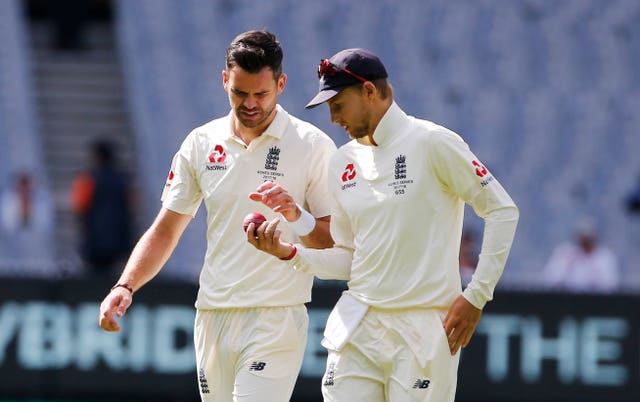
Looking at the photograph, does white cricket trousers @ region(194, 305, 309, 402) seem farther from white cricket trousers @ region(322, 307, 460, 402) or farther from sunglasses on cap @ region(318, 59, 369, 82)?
sunglasses on cap @ region(318, 59, 369, 82)

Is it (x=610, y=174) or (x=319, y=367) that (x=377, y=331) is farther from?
(x=610, y=174)

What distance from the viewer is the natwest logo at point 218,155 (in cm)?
641

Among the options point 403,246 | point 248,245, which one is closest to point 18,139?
point 248,245

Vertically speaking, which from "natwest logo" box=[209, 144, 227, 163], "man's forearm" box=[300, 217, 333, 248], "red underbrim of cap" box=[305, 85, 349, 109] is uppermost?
"red underbrim of cap" box=[305, 85, 349, 109]

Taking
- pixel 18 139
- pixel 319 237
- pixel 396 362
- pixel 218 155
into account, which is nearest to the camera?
pixel 396 362

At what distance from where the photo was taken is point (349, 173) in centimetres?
606

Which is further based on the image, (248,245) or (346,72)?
(248,245)

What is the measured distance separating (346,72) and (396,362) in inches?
47.3

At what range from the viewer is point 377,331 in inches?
233

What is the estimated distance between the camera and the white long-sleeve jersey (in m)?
5.81

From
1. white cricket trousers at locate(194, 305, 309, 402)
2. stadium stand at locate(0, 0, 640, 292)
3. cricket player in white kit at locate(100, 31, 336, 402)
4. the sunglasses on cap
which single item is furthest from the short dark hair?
stadium stand at locate(0, 0, 640, 292)

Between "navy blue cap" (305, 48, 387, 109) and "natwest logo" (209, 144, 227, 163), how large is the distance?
26.4 inches

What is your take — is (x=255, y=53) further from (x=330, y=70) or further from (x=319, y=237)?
(x=319, y=237)

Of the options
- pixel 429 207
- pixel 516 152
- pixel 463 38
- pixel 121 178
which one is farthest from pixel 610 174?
pixel 429 207
